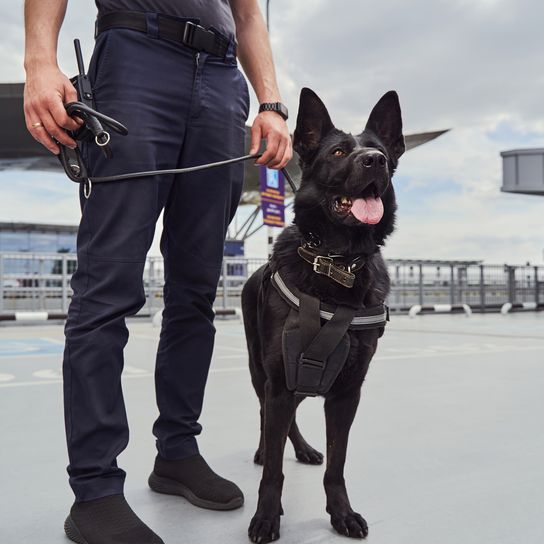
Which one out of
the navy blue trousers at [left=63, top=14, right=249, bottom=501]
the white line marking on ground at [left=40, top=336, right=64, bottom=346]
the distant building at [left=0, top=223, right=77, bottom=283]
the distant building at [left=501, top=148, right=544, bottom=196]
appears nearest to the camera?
the navy blue trousers at [left=63, top=14, right=249, bottom=501]

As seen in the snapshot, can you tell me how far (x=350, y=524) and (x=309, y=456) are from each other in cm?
64

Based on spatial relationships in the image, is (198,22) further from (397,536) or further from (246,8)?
(397,536)

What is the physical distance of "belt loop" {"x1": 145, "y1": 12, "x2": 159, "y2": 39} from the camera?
1.67 metres

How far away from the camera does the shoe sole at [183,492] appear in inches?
70.6

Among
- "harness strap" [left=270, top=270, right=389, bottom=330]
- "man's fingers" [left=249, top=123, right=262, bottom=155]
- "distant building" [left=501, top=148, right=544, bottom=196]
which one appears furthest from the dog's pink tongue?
"distant building" [left=501, top=148, right=544, bottom=196]

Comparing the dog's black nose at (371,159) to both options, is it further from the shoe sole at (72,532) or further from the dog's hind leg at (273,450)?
the shoe sole at (72,532)

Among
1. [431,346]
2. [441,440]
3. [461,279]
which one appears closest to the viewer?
[441,440]

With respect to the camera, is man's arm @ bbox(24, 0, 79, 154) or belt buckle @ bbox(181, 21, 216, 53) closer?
man's arm @ bbox(24, 0, 79, 154)

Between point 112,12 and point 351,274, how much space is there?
1.02 m

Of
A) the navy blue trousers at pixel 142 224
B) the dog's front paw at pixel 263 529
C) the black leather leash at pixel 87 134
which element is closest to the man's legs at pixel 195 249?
the navy blue trousers at pixel 142 224

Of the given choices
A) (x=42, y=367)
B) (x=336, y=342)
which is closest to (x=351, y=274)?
(x=336, y=342)

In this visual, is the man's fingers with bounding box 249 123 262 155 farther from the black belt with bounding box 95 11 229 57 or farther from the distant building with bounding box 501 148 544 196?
the distant building with bounding box 501 148 544 196

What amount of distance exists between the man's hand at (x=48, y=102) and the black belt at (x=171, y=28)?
0.87 ft

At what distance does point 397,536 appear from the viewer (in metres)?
1.61
